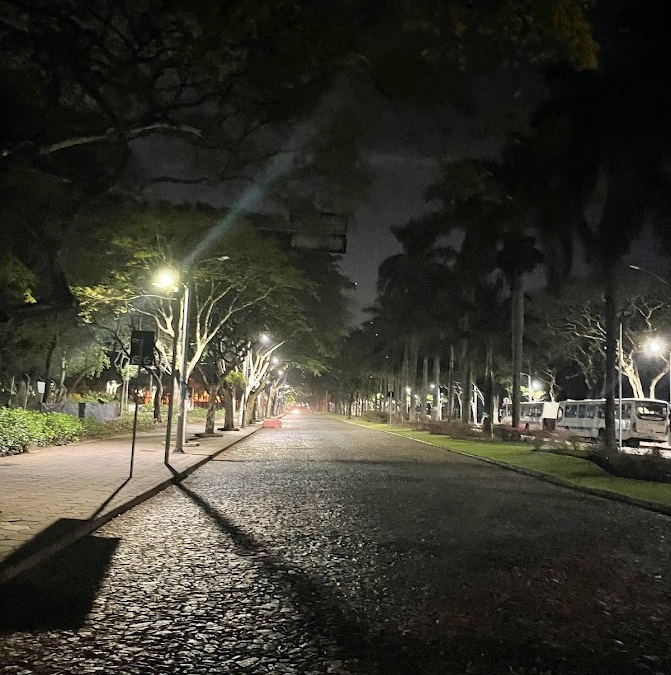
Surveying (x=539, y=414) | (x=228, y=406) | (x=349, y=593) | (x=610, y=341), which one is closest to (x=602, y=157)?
(x=610, y=341)

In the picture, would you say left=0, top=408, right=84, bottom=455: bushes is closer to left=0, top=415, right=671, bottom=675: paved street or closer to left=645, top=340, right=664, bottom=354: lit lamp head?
left=0, top=415, right=671, bottom=675: paved street

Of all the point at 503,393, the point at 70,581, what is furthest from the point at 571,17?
the point at 503,393

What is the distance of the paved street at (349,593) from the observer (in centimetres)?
503

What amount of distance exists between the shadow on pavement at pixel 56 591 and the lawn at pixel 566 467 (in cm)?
1070

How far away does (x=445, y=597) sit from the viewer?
21.8 feet

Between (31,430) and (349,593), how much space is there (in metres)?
17.0

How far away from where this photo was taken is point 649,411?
39875mm

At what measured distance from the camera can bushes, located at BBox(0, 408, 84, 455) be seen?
19.7 meters

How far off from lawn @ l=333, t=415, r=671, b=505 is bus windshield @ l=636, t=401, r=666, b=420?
34.7ft

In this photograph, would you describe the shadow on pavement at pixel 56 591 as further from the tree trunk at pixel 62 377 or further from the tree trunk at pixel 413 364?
the tree trunk at pixel 413 364

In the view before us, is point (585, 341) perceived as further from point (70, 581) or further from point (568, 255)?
point (70, 581)

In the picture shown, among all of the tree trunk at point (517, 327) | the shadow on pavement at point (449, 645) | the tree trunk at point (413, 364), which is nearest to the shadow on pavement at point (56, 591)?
the shadow on pavement at point (449, 645)

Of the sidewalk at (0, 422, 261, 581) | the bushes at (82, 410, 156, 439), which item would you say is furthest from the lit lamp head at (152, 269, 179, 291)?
the bushes at (82, 410, 156, 439)

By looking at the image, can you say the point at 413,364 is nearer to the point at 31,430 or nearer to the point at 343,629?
the point at 31,430
